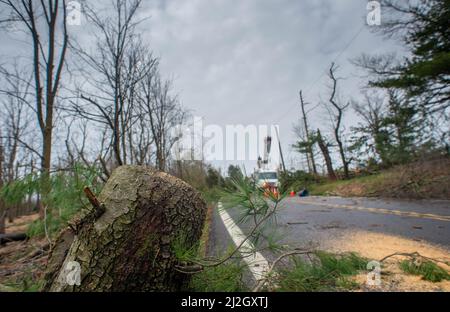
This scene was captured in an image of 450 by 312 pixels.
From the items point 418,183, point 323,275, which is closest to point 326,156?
point 418,183

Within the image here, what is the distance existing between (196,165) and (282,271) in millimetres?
12448

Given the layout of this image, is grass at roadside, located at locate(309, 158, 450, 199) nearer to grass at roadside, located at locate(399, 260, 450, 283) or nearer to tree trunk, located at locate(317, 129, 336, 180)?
grass at roadside, located at locate(399, 260, 450, 283)

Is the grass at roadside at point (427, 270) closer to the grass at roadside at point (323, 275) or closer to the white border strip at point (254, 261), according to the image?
the grass at roadside at point (323, 275)

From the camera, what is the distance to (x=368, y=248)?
7.57 ft

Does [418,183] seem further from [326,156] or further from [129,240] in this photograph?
[326,156]

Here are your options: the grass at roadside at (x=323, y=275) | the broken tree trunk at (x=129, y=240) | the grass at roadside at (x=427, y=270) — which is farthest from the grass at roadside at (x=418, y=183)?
the broken tree trunk at (x=129, y=240)

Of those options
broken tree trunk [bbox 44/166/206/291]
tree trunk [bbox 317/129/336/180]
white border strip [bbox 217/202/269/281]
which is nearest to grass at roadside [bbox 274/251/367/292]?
white border strip [bbox 217/202/269/281]

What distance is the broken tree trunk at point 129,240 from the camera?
1.12 meters

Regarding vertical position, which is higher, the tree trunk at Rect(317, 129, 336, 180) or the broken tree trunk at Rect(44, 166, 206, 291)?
the tree trunk at Rect(317, 129, 336, 180)

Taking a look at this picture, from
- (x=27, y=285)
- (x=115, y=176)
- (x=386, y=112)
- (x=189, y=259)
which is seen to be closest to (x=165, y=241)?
(x=189, y=259)

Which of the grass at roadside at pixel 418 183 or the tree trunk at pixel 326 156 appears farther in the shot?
the tree trunk at pixel 326 156

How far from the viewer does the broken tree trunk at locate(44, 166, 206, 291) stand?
1117 millimetres
